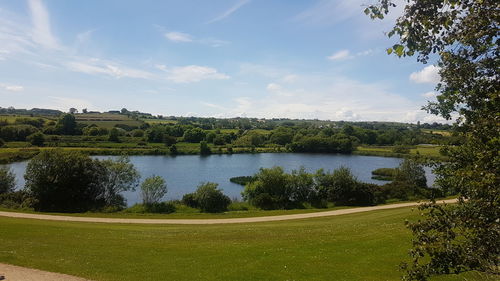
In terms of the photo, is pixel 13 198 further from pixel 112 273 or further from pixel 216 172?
pixel 216 172

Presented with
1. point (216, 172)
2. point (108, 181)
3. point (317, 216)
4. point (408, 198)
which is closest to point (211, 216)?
point (317, 216)

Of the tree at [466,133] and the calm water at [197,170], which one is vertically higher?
the tree at [466,133]

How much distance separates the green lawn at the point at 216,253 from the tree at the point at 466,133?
680 cm

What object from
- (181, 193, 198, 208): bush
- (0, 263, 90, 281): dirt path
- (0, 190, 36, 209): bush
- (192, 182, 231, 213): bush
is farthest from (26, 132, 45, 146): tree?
(0, 263, 90, 281): dirt path

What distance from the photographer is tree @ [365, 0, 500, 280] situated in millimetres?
3797

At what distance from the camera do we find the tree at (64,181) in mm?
35094

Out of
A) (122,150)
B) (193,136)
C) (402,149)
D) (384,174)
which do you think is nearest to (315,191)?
(384,174)

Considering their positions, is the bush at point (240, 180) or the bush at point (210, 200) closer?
A: the bush at point (210, 200)

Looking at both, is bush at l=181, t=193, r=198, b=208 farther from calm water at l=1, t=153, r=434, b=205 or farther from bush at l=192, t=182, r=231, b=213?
calm water at l=1, t=153, r=434, b=205

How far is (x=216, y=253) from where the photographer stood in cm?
1452

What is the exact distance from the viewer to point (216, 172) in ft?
221

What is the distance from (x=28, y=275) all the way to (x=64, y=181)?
90.0ft

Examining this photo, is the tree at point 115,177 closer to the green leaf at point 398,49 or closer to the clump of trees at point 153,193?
the clump of trees at point 153,193

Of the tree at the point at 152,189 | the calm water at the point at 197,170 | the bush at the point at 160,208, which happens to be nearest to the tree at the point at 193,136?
the calm water at the point at 197,170
